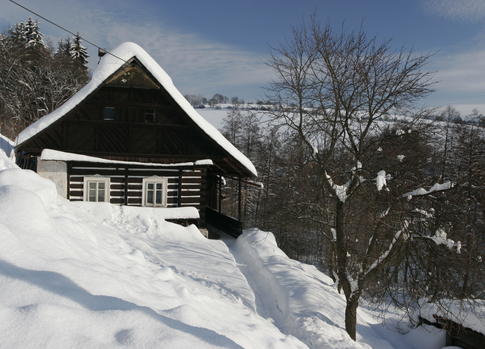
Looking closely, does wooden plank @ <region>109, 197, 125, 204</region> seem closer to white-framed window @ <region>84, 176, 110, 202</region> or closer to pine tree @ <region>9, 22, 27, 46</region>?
white-framed window @ <region>84, 176, 110, 202</region>

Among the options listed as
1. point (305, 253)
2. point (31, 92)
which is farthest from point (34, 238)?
point (31, 92)

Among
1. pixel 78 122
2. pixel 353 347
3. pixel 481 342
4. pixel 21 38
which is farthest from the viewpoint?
pixel 21 38

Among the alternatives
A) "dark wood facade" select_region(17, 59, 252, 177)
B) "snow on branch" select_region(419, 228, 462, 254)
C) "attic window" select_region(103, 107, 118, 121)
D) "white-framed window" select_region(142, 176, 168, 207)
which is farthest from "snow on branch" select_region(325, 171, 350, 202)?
"attic window" select_region(103, 107, 118, 121)

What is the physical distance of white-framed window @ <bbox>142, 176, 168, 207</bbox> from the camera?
14031mm

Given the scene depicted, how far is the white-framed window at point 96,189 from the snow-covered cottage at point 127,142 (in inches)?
1.5

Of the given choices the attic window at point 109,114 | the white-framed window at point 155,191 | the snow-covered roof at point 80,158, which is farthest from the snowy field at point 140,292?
the attic window at point 109,114

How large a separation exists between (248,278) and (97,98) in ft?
29.3

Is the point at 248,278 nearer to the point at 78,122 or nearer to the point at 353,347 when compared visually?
the point at 353,347

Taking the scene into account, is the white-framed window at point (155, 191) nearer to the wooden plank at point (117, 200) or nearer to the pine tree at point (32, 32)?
the wooden plank at point (117, 200)

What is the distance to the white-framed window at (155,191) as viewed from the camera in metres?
14.0

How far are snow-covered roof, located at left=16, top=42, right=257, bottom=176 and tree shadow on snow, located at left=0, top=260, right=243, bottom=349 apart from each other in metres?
10.2

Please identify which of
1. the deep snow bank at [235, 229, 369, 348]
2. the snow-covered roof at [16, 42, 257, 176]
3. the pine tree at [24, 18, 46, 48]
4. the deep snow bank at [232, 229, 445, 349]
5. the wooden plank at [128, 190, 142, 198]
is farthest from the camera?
the pine tree at [24, 18, 46, 48]

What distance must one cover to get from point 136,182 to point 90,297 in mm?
10978

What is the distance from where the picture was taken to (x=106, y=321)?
2.95 m
